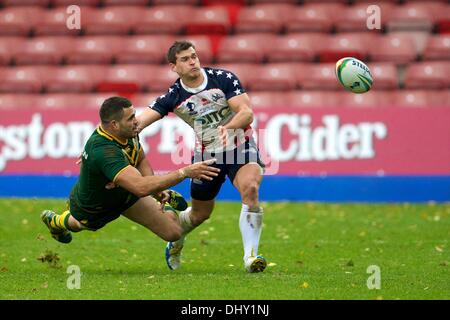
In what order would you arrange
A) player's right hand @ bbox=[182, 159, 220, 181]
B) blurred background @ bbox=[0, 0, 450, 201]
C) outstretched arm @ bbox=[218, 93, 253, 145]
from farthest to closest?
blurred background @ bbox=[0, 0, 450, 201], outstretched arm @ bbox=[218, 93, 253, 145], player's right hand @ bbox=[182, 159, 220, 181]

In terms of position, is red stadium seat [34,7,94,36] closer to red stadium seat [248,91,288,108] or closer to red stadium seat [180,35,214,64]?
red stadium seat [180,35,214,64]

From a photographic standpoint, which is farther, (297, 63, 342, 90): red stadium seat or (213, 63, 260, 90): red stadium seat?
(213, 63, 260, 90): red stadium seat

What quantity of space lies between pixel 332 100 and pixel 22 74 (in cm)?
695

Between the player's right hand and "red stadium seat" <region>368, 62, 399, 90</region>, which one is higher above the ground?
"red stadium seat" <region>368, 62, 399, 90</region>

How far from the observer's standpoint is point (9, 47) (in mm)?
23766

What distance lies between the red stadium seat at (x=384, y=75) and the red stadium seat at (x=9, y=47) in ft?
26.8

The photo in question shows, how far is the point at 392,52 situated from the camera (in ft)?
70.9

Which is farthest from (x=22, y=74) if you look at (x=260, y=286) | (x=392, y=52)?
(x=260, y=286)

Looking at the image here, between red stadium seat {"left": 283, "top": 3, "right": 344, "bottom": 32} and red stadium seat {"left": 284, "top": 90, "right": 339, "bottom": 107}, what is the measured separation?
8.71 feet

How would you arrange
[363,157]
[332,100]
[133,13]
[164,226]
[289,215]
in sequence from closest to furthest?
[164,226], [289,215], [363,157], [332,100], [133,13]

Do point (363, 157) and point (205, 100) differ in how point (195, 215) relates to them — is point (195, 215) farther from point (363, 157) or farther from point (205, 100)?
point (363, 157)

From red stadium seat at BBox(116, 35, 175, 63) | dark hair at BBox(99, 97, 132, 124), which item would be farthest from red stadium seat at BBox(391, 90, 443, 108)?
dark hair at BBox(99, 97, 132, 124)

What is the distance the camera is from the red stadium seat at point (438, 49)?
70.0 ft

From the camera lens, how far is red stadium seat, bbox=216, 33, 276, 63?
72.2ft
